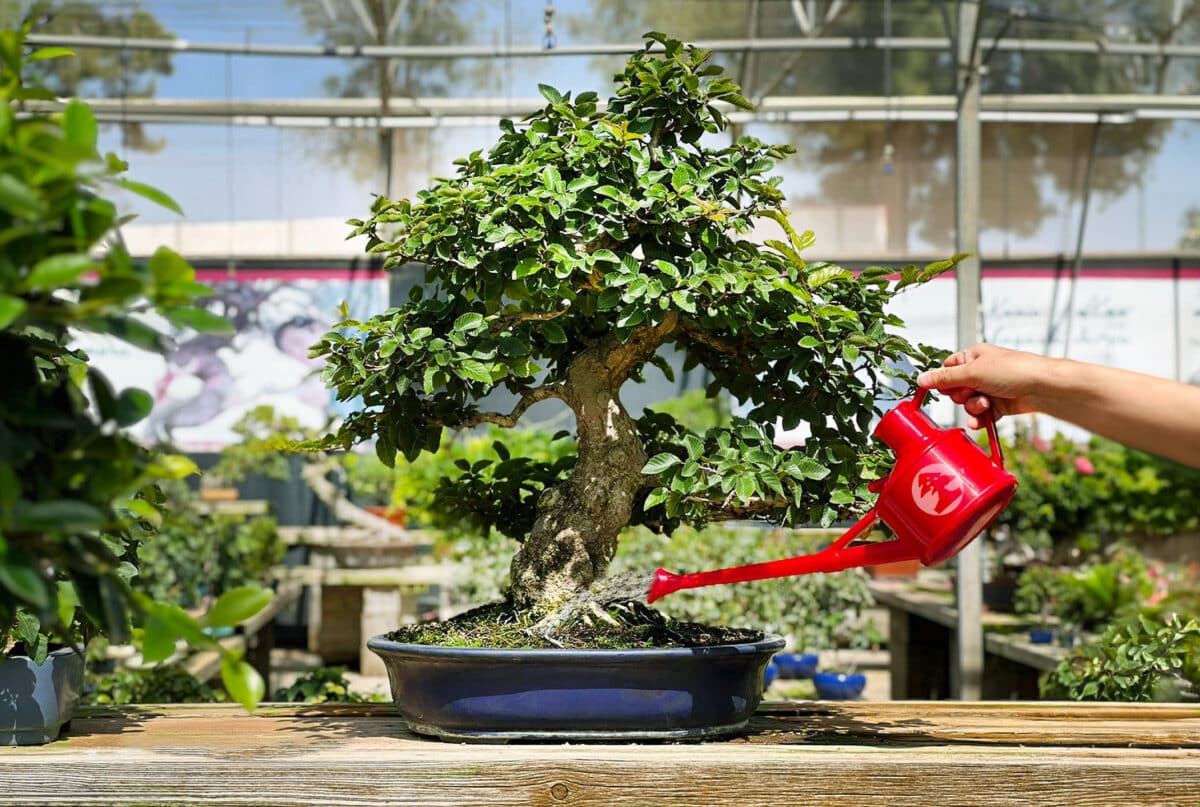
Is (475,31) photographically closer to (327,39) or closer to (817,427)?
(327,39)

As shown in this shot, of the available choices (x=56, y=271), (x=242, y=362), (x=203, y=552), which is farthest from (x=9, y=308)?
(x=242, y=362)

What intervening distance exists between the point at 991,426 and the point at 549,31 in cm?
429

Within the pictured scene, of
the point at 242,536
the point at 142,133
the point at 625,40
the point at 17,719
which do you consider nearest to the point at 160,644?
the point at 17,719

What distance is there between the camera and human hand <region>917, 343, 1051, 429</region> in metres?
1.23

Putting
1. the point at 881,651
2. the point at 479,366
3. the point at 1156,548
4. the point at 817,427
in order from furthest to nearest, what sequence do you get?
the point at 881,651 < the point at 1156,548 < the point at 817,427 < the point at 479,366

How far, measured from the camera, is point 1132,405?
116 cm

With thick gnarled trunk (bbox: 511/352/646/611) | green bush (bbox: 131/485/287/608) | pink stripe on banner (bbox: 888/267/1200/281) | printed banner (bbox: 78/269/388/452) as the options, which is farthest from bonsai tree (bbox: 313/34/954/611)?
pink stripe on banner (bbox: 888/267/1200/281)

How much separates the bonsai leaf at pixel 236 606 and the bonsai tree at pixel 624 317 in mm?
633

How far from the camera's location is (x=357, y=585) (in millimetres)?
5566

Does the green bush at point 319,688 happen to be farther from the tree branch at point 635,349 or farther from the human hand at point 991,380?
the human hand at point 991,380

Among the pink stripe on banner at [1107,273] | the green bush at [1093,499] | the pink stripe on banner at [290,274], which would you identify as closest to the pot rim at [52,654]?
the green bush at [1093,499]

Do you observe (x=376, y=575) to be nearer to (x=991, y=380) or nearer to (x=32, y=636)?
(x=32, y=636)

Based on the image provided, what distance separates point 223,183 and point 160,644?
5687 millimetres

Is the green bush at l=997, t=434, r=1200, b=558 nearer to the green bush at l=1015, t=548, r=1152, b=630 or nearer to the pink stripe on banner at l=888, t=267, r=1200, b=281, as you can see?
the green bush at l=1015, t=548, r=1152, b=630
